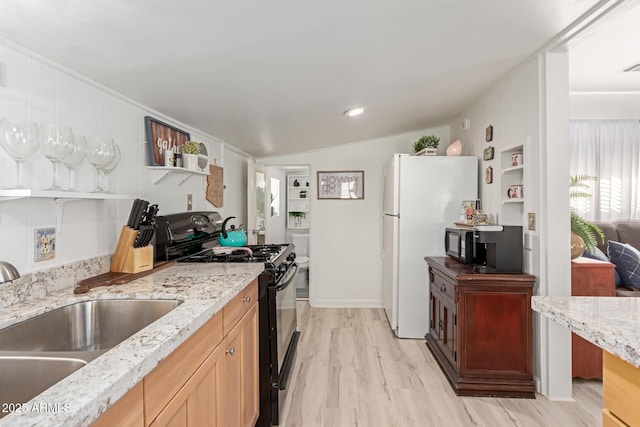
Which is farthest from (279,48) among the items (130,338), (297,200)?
(297,200)

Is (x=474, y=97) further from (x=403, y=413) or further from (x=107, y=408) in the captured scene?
(x=107, y=408)

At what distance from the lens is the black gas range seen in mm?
1967

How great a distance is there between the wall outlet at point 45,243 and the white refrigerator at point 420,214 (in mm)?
2644

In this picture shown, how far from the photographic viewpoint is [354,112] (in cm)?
297

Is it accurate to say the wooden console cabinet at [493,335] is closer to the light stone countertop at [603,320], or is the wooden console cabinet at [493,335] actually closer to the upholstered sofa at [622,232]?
the light stone countertop at [603,320]

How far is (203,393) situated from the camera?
1.19 metres

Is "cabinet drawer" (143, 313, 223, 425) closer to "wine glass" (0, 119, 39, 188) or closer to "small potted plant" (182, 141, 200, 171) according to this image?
"wine glass" (0, 119, 39, 188)

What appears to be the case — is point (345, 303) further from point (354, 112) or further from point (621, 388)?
point (621, 388)

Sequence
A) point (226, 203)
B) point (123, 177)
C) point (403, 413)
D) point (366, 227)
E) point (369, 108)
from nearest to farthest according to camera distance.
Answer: point (123, 177), point (403, 413), point (369, 108), point (226, 203), point (366, 227)

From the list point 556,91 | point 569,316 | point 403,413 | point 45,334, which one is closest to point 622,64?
point 556,91

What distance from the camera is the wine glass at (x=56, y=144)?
123 cm

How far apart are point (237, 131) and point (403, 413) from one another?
244 centimetres

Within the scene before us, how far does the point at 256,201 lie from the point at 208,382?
2.83 metres

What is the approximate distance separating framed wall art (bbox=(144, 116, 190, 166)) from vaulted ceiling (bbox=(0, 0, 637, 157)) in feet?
0.32
